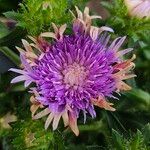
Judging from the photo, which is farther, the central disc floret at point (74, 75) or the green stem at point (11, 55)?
the green stem at point (11, 55)


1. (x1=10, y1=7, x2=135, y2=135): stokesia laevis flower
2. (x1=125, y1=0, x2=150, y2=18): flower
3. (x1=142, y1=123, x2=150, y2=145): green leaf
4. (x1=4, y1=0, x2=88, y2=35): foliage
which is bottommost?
A: (x1=142, y1=123, x2=150, y2=145): green leaf

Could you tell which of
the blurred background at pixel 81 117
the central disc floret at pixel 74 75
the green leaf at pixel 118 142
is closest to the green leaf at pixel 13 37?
the blurred background at pixel 81 117

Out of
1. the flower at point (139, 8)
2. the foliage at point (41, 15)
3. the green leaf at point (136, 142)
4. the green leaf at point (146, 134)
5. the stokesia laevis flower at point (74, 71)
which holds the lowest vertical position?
the green leaf at point (136, 142)

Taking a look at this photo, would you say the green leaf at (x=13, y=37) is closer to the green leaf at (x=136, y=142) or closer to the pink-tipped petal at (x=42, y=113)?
the pink-tipped petal at (x=42, y=113)

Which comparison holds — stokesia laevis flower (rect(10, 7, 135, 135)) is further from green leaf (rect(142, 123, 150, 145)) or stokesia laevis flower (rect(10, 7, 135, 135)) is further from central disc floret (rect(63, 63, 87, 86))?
green leaf (rect(142, 123, 150, 145))

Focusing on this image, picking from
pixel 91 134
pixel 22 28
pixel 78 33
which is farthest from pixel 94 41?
pixel 91 134

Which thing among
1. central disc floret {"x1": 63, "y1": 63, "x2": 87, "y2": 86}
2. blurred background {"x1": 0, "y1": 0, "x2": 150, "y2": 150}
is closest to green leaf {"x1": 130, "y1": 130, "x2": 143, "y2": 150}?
blurred background {"x1": 0, "y1": 0, "x2": 150, "y2": 150}

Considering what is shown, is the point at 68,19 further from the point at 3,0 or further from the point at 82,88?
the point at 3,0

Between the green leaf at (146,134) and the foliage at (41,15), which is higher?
the foliage at (41,15)
